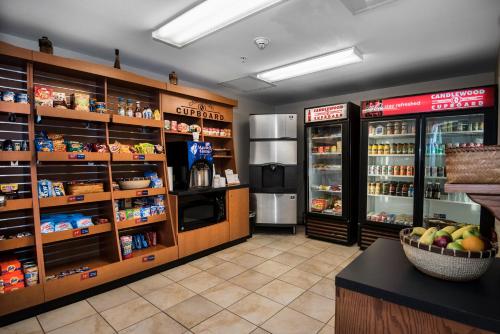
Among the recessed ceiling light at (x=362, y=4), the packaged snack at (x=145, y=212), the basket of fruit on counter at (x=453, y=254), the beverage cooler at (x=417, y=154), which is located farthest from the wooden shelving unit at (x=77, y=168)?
the basket of fruit on counter at (x=453, y=254)

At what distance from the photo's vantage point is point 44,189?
255 cm

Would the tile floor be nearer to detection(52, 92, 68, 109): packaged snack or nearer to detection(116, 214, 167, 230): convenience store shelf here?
detection(116, 214, 167, 230): convenience store shelf

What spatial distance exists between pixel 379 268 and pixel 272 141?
12.2 ft

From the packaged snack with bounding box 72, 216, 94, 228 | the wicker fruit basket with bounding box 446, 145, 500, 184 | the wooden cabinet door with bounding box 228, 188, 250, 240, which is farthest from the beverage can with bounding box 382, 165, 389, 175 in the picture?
the packaged snack with bounding box 72, 216, 94, 228

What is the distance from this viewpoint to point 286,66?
3.48 meters

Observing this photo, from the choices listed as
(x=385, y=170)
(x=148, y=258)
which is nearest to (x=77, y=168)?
(x=148, y=258)

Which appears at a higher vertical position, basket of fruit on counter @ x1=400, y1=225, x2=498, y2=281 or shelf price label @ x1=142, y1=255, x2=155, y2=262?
basket of fruit on counter @ x1=400, y1=225, x2=498, y2=281

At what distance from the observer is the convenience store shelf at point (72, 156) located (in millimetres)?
2498

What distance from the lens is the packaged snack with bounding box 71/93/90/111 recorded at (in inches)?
110

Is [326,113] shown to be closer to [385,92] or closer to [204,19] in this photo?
[385,92]

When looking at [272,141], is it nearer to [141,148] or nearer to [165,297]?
[141,148]

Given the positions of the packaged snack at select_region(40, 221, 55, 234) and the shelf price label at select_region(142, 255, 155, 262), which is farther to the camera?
the shelf price label at select_region(142, 255, 155, 262)

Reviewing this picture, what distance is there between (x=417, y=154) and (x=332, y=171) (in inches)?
58.4

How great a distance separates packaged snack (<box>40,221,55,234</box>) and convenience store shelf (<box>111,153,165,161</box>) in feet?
2.82
